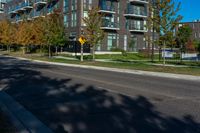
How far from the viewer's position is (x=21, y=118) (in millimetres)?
7453

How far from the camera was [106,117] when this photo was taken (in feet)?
25.5

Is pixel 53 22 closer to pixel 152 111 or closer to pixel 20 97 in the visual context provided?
pixel 20 97

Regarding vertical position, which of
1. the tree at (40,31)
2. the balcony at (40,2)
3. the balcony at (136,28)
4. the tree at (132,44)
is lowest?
the tree at (132,44)

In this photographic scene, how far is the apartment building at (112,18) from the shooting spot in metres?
52.1

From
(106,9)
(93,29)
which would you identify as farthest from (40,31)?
(106,9)

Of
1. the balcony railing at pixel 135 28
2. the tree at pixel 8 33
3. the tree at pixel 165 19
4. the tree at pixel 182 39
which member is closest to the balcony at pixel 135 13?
the balcony railing at pixel 135 28

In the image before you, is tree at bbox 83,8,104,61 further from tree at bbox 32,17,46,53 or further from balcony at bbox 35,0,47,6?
balcony at bbox 35,0,47,6

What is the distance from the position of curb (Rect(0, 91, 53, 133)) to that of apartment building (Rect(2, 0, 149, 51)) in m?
41.3

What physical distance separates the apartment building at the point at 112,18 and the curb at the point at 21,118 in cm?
4132

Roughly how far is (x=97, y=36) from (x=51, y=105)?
27.1m

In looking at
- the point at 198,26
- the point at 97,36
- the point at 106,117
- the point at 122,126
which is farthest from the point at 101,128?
the point at 198,26

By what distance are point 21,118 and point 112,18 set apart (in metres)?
49.2

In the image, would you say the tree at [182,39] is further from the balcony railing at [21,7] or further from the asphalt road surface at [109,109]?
the balcony railing at [21,7]

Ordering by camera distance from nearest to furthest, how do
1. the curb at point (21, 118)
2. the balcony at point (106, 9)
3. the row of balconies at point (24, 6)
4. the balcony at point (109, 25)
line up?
Answer: the curb at point (21, 118), the balcony at point (106, 9), the balcony at point (109, 25), the row of balconies at point (24, 6)
